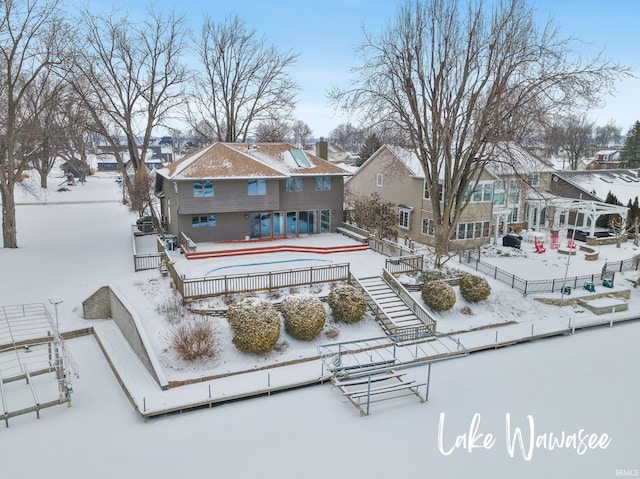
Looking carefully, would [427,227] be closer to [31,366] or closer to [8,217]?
[31,366]

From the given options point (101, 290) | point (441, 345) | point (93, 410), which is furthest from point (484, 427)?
point (101, 290)

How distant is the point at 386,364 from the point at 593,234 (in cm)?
2260

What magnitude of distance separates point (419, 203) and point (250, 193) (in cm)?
1116

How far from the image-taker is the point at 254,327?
46.6ft

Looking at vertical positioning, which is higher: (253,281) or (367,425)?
(253,281)

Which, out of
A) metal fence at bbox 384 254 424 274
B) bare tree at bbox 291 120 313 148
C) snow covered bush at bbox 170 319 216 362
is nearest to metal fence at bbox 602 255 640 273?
metal fence at bbox 384 254 424 274

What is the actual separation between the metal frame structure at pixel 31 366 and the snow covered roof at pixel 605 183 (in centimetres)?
3443

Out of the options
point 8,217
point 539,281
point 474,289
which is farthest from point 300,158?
point 8,217

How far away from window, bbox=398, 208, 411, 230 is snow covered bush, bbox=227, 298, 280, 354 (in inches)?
669

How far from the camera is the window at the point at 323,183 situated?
2688 centimetres

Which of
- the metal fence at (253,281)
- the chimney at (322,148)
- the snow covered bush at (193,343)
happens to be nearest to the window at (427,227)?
the chimney at (322,148)

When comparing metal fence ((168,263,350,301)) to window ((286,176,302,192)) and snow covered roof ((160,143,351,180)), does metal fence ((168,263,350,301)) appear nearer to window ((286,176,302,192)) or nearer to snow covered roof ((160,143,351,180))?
snow covered roof ((160,143,351,180))

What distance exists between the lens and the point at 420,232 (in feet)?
95.7

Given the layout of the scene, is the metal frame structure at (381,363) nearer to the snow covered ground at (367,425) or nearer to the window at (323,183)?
the snow covered ground at (367,425)
